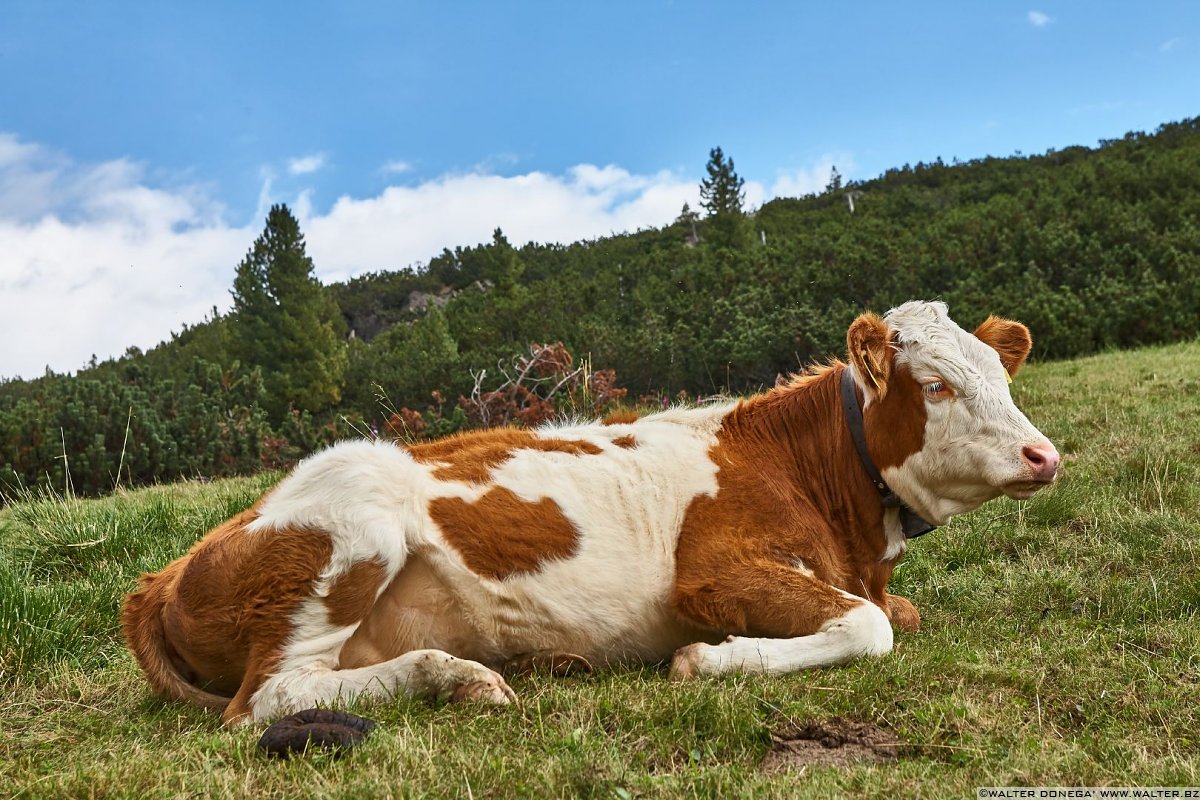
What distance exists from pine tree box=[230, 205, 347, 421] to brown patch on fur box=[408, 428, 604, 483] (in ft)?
118

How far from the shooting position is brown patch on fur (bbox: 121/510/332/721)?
3.61 metres

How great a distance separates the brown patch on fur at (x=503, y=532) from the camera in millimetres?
3828

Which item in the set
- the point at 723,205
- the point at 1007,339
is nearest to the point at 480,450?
the point at 1007,339

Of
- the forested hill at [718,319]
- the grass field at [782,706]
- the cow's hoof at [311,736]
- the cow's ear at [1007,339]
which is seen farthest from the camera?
the forested hill at [718,319]

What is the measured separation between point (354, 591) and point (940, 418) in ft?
8.27

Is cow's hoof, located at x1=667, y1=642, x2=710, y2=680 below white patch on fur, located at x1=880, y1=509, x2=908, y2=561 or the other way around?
below

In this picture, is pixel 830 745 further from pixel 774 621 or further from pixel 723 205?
pixel 723 205

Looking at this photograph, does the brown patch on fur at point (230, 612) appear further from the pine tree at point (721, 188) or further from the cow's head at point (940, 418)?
the pine tree at point (721, 188)

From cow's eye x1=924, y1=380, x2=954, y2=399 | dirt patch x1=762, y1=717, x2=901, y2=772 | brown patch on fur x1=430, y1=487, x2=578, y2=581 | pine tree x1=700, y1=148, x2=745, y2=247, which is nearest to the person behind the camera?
dirt patch x1=762, y1=717, x2=901, y2=772

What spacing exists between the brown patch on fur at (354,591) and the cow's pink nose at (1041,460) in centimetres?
261

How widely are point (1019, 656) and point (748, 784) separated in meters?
1.69

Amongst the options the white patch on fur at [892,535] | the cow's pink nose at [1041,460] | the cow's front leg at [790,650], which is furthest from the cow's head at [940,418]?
the cow's front leg at [790,650]

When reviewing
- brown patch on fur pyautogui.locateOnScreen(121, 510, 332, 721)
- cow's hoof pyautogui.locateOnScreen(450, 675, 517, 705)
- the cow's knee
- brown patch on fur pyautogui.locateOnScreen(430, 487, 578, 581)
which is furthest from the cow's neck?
brown patch on fur pyautogui.locateOnScreen(121, 510, 332, 721)

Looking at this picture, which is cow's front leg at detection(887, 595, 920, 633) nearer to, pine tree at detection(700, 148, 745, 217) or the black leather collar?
the black leather collar
